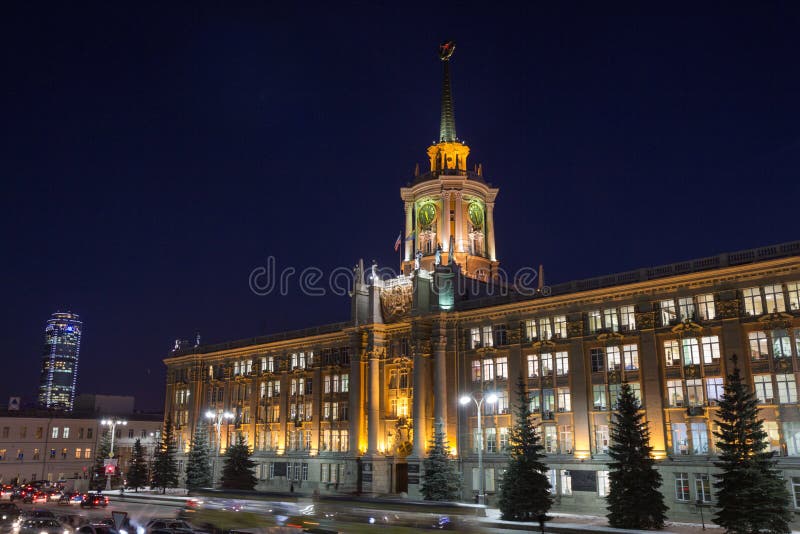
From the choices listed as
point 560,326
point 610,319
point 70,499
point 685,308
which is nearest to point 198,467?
point 70,499

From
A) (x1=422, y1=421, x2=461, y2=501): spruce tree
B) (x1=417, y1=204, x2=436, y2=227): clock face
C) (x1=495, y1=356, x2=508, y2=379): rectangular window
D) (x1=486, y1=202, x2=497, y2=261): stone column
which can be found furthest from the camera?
(x1=417, y1=204, x2=436, y2=227): clock face

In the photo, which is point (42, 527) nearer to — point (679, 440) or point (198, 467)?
point (679, 440)

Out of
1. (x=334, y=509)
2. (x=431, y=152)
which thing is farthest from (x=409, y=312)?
(x=334, y=509)

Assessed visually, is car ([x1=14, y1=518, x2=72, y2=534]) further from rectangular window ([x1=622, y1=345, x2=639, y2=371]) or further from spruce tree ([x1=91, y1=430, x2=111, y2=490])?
spruce tree ([x1=91, y1=430, x2=111, y2=490])

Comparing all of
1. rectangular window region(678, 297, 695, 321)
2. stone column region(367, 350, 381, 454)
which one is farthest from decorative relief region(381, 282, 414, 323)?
rectangular window region(678, 297, 695, 321)

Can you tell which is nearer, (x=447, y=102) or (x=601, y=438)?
(x=601, y=438)

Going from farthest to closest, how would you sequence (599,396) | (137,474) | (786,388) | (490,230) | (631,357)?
(490,230) → (137,474) → (599,396) → (631,357) → (786,388)

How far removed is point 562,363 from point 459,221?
3360 centimetres

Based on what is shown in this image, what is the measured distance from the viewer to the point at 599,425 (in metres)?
56.5

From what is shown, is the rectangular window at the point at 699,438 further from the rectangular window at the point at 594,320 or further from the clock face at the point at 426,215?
the clock face at the point at 426,215

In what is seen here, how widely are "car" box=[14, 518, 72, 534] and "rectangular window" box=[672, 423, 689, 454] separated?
40028 mm

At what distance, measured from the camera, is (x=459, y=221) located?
90.0 m

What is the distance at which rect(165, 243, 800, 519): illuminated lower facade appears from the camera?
5034 cm

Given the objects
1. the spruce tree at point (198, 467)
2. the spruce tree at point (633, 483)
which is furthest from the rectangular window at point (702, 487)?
the spruce tree at point (198, 467)
